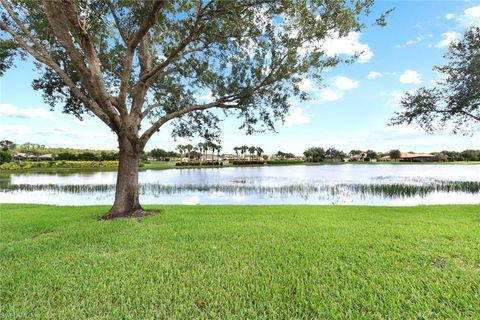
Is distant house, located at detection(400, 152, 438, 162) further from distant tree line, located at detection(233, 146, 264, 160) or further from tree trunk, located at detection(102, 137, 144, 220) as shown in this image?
tree trunk, located at detection(102, 137, 144, 220)

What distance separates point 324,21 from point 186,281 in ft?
25.9

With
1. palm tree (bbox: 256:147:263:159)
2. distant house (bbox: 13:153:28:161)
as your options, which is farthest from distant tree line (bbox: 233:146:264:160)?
distant house (bbox: 13:153:28:161)

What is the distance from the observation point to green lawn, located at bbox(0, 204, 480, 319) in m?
3.03

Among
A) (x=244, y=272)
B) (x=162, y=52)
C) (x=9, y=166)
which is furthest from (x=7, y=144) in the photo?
(x=244, y=272)

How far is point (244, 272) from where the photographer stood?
3.90 meters

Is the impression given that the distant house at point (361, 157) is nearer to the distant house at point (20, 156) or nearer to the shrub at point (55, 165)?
the shrub at point (55, 165)

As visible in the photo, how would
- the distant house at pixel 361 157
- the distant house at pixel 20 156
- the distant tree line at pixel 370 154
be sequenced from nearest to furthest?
1. the distant house at pixel 20 156
2. the distant tree line at pixel 370 154
3. the distant house at pixel 361 157

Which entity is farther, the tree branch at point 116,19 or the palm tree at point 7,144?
the palm tree at point 7,144

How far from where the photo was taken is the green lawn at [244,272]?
3027 millimetres

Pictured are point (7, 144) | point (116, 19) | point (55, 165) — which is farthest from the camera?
point (7, 144)

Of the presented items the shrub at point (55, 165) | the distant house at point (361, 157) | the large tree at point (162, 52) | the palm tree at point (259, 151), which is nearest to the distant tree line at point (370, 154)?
the distant house at point (361, 157)

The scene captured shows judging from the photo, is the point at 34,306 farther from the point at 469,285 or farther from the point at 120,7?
the point at 120,7

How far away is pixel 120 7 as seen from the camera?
27.7 feet

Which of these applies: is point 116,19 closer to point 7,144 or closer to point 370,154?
point 7,144
